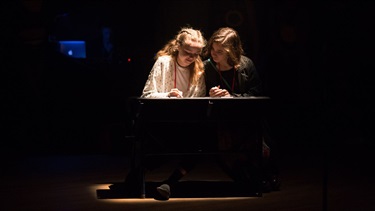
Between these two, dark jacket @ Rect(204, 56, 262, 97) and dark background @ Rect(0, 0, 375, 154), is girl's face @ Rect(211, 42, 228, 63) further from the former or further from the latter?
dark background @ Rect(0, 0, 375, 154)

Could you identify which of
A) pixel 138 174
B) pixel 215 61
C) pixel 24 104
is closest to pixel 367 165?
pixel 215 61

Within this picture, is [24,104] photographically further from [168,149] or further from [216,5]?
[168,149]

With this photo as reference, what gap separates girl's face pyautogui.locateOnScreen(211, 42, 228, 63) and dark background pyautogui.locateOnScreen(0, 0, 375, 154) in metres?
2.22

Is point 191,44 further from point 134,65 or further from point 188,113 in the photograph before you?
point 134,65

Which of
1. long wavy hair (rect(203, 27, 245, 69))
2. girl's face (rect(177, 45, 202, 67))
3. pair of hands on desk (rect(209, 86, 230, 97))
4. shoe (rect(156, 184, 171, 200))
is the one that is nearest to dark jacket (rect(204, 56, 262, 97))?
long wavy hair (rect(203, 27, 245, 69))

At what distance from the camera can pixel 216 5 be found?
779cm

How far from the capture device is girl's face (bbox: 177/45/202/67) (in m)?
4.73

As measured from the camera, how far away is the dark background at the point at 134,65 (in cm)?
761

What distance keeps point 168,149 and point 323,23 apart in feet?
5.39

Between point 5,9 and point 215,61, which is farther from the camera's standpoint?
point 5,9

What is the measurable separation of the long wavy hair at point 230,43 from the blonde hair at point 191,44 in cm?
9

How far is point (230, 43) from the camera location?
482cm

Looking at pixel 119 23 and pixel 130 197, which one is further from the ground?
pixel 119 23

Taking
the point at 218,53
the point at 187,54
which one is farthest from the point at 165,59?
the point at 218,53
